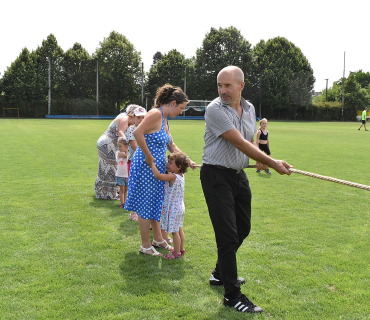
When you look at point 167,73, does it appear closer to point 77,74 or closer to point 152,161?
point 77,74

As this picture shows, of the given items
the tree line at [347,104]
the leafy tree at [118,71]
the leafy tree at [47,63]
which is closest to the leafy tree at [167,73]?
the leafy tree at [118,71]

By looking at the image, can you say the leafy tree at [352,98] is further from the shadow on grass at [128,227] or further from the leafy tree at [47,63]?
the shadow on grass at [128,227]

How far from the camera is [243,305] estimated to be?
10.8 ft

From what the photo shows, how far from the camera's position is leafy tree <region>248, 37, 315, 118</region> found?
193 feet

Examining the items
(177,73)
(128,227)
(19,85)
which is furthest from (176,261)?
(177,73)

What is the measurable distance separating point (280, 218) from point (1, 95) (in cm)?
5240

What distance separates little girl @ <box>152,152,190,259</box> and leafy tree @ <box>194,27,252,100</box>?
56.0 m

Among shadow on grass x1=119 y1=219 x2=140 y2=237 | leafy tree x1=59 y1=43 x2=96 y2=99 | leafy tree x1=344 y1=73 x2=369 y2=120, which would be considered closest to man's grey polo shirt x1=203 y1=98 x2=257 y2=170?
shadow on grass x1=119 y1=219 x2=140 y2=237

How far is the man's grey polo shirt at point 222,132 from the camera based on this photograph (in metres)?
3.22

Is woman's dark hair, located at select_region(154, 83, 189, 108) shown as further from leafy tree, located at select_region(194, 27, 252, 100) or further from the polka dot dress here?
leafy tree, located at select_region(194, 27, 252, 100)

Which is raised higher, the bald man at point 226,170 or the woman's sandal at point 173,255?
the bald man at point 226,170

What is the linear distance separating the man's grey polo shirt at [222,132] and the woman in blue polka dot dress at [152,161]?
98cm

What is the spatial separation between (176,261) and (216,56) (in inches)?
2313

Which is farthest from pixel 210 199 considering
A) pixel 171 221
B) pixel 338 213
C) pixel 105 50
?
pixel 105 50
